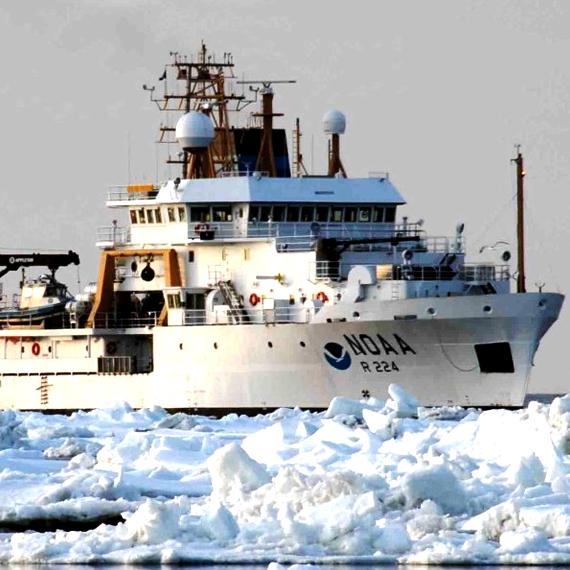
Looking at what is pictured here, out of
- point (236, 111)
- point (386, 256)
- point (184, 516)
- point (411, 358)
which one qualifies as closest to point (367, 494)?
point (184, 516)

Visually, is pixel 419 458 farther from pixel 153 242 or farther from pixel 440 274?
pixel 153 242

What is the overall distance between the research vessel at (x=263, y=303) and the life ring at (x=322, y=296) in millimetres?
47

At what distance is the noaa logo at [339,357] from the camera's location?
177 ft

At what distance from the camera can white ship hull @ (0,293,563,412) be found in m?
52.8

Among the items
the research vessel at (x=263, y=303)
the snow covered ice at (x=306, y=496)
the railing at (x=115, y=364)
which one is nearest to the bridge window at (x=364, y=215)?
the research vessel at (x=263, y=303)

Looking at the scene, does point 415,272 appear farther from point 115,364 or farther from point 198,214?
point 115,364

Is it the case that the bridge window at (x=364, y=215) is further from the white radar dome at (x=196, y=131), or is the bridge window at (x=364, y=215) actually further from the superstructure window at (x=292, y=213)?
the white radar dome at (x=196, y=131)

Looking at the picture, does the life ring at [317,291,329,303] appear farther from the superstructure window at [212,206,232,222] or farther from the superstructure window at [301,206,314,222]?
the superstructure window at [212,206,232,222]

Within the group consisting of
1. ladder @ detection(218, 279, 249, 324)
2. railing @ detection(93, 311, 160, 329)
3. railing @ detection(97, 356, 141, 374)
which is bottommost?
railing @ detection(97, 356, 141, 374)

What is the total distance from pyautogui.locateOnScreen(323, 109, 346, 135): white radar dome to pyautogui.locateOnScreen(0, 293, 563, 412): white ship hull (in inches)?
343

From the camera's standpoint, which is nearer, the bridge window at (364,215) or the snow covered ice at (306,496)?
the snow covered ice at (306,496)

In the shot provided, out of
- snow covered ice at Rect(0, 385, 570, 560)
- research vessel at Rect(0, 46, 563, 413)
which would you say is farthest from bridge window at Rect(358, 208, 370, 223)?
snow covered ice at Rect(0, 385, 570, 560)

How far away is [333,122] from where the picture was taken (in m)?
62.8

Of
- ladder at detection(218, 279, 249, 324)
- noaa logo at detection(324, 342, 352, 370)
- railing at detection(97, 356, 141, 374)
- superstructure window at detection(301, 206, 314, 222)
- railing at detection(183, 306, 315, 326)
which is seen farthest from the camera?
railing at detection(97, 356, 141, 374)
